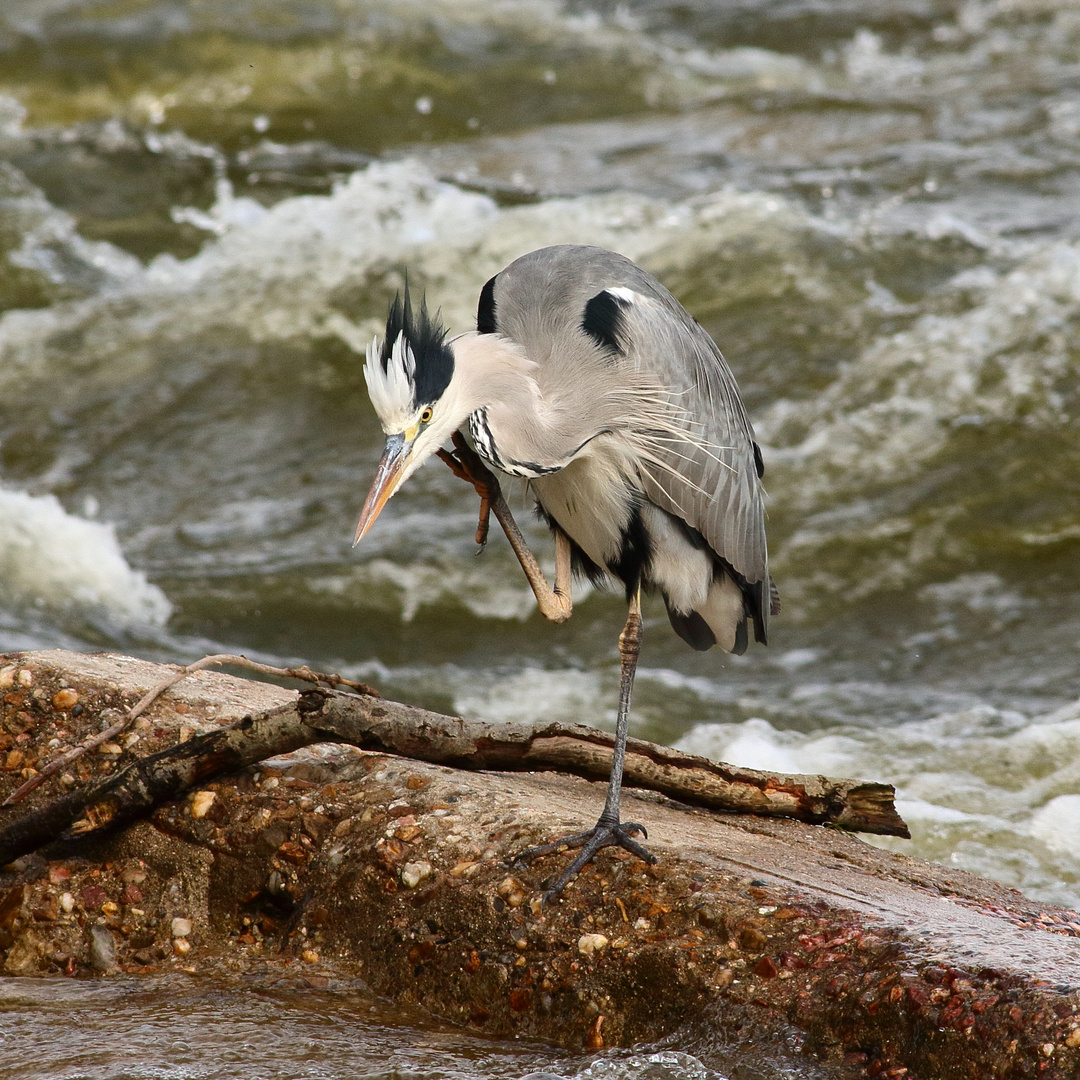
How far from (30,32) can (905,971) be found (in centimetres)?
1095

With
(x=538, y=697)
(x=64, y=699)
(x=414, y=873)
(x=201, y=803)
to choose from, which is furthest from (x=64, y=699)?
(x=538, y=697)

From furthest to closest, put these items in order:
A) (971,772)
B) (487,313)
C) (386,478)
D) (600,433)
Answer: (971,772) < (487,313) < (600,433) < (386,478)

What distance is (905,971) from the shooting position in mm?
2436

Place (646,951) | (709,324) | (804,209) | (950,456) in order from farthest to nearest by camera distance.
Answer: (804,209)
(709,324)
(950,456)
(646,951)

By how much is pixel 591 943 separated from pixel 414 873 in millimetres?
392

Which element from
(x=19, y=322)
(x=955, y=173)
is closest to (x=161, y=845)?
(x=19, y=322)

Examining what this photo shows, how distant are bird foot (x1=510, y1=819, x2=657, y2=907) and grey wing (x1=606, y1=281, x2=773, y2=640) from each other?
105 cm

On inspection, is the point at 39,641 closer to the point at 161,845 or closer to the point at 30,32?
the point at 161,845

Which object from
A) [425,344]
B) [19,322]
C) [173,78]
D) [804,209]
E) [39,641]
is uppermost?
[173,78]

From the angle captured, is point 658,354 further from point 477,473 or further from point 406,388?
point 406,388

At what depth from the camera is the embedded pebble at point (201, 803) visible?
3023mm

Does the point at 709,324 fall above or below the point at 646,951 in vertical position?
above

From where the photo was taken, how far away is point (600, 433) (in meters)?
3.52

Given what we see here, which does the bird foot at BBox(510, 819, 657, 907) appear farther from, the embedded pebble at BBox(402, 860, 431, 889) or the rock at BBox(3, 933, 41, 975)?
the rock at BBox(3, 933, 41, 975)
